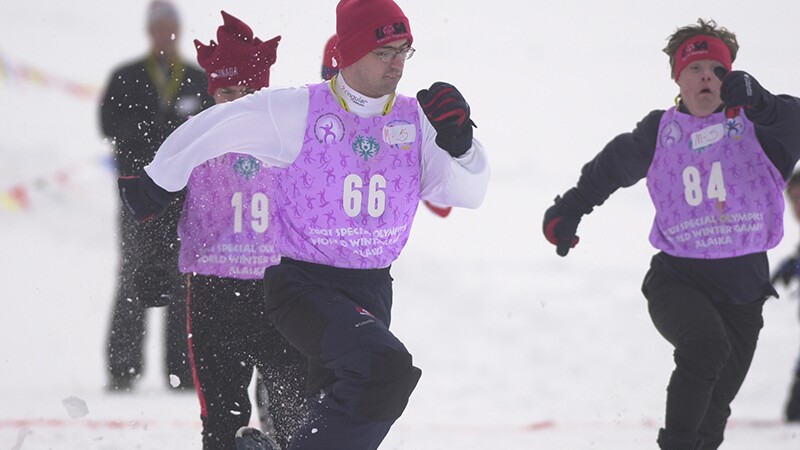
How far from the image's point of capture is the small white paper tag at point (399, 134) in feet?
11.2

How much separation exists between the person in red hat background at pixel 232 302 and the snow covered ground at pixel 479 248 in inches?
37.2

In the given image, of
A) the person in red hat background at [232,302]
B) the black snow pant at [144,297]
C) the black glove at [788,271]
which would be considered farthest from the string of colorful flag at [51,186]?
the person in red hat background at [232,302]

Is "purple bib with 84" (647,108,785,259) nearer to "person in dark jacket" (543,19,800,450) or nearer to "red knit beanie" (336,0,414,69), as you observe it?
"person in dark jacket" (543,19,800,450)

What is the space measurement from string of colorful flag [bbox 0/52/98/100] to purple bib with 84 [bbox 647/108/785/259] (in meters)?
12.0

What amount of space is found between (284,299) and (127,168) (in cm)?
291

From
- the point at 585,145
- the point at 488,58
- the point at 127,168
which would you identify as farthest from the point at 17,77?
the point at 127,168

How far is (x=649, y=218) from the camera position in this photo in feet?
45.4

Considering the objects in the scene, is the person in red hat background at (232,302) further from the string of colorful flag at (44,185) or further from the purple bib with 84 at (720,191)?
the string of colorful flag at (44,185)

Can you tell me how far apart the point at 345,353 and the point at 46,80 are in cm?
1307

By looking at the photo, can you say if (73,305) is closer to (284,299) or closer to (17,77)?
(284,299)

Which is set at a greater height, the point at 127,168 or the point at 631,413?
the point at 127,168

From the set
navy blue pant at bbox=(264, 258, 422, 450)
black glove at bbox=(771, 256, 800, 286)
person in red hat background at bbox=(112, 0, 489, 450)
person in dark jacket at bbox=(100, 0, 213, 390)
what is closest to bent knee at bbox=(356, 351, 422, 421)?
navy blue pant at bbox=(264, 258, 422, 450)

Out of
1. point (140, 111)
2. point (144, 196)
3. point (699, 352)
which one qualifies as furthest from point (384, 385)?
point (140, 111)

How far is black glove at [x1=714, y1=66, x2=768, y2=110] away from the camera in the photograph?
3662 millimetres
